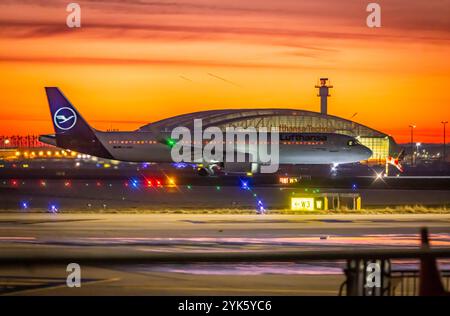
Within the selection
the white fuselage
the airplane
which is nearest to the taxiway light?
the airplane

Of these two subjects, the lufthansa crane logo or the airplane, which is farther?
the lufthansa crane logo

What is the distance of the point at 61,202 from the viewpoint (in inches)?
1658

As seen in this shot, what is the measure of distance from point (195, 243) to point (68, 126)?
204 feet

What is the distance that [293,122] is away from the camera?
158 meters

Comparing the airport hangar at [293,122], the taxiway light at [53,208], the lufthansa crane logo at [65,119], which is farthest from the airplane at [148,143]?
the airport hangar at [293,122]

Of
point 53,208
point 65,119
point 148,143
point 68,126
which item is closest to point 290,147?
point 148,143

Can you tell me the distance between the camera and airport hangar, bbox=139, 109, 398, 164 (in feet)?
516

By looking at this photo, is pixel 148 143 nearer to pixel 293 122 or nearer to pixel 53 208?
pixel 53 208

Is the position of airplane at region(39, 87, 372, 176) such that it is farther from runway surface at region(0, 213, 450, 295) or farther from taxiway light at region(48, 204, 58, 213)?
runway surface at region(0, 213, 450, 295)

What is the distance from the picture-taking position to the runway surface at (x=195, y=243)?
14.8 m

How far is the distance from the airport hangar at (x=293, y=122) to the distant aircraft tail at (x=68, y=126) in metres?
70.2

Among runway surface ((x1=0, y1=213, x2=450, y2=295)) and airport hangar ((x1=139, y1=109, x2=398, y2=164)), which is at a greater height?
airport hangar ((x1=139, y1=109, x2=398, y2=164))

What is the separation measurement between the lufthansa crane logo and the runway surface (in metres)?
50.0
